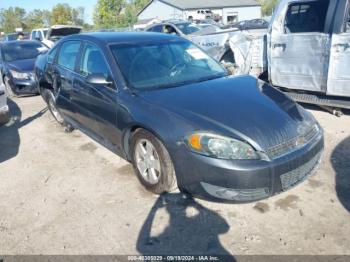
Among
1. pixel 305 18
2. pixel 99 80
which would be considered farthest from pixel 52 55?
pixel 305 18

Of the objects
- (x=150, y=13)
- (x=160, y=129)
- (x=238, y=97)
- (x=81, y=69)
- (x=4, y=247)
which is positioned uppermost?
(x=150, y=13)

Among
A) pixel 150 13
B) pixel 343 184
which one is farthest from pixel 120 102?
pixel 150 13

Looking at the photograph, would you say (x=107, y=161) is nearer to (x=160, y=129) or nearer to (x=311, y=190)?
(x=160, y=129)

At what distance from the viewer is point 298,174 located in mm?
3119

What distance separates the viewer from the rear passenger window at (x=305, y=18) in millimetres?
6066

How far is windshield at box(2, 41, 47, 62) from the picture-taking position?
9685 mm

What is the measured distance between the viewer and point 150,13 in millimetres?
51250


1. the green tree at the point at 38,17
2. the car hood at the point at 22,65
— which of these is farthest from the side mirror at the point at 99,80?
the green tree at the point at 38,17

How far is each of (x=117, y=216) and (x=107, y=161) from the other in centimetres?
137

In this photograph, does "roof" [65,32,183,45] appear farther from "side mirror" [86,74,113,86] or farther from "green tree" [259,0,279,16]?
"green tree" [259,0,279,16]

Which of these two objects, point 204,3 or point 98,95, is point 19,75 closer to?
point 98,95

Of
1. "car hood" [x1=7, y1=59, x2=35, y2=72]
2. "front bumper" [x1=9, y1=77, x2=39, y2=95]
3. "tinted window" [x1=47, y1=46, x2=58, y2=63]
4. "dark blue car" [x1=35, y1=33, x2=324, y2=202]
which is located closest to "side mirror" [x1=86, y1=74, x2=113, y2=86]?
"dark blue car" [x1=35, y1=33, x2=324, y2=202]

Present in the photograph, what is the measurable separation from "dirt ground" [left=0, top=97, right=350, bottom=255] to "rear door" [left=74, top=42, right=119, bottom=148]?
0.55 metres

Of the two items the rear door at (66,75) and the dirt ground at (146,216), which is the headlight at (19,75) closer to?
the rear door at (66,75)
